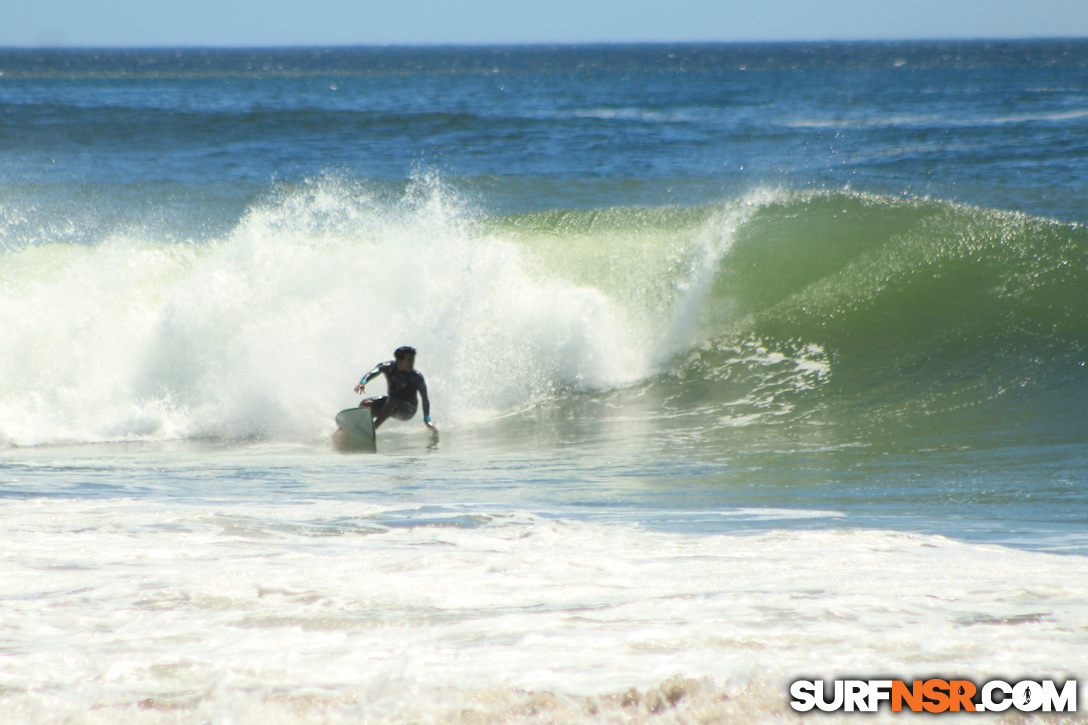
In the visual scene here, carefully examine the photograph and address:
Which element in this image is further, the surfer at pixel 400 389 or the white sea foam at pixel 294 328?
the white sea foam at pixel 294 328

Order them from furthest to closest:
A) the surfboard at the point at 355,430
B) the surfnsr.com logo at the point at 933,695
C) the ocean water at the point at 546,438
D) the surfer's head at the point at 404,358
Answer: the surfer's head at the point at 404,358 → the surfboard at the point at 355,430 → the ocean water at the point at 546,438 → the surfnsr.com logo at the point at 933,695

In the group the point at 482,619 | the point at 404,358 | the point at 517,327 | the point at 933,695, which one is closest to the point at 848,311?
the point at 517,327

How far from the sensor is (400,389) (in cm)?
788

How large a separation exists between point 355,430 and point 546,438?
1.53m

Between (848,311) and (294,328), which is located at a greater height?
(848,311)

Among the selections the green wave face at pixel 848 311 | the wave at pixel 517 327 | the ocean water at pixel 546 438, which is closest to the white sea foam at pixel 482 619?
the ocean water at pixel 546 438

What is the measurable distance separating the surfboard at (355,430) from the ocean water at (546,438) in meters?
0.24

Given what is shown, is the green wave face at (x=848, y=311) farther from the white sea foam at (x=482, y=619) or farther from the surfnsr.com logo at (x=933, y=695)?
the surfnsr.com logo at (x=933, y=695)

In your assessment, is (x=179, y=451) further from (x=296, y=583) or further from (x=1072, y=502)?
(x=1072, y=502)

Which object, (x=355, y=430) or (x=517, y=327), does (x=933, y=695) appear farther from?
(x=517, y=327)

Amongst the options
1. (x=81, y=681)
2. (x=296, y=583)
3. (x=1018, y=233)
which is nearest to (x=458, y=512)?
(x=296, y=583)

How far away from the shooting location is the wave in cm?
834

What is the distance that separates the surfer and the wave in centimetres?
61

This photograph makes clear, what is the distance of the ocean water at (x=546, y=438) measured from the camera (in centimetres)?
251
